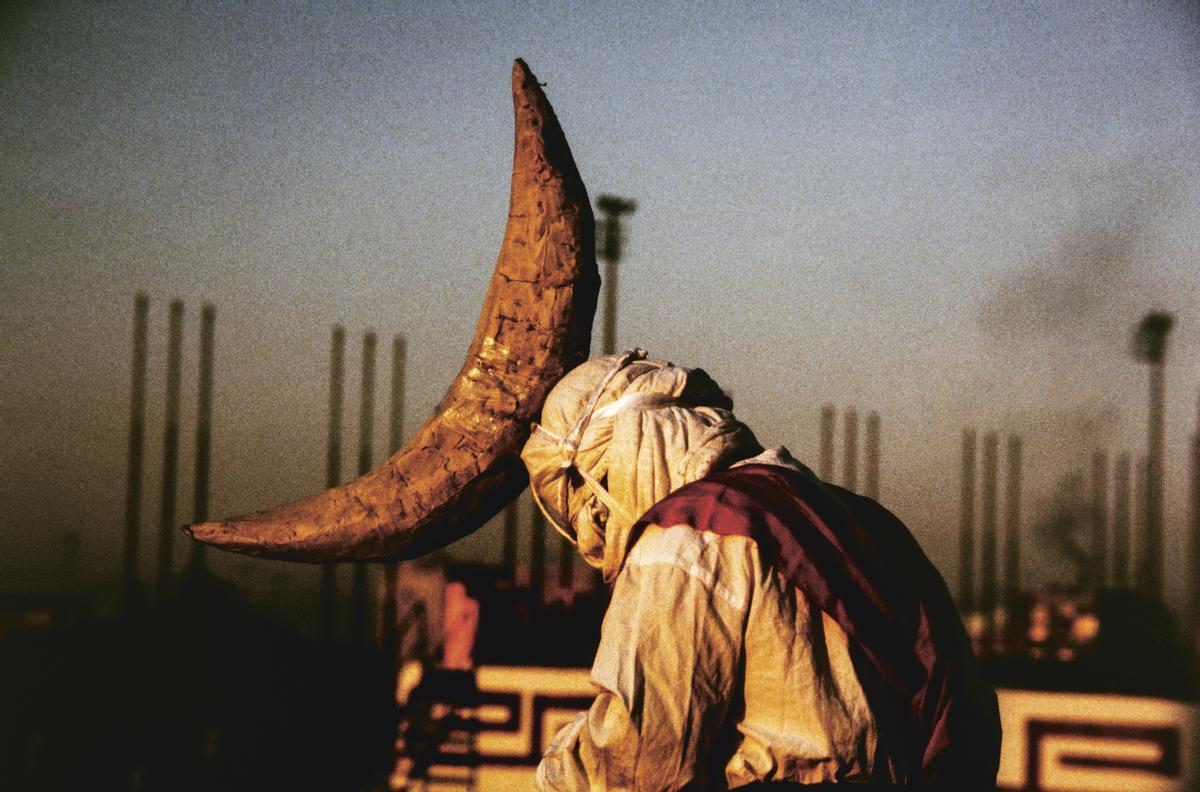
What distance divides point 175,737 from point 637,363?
1345 cm

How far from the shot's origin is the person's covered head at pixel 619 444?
270 centimetres

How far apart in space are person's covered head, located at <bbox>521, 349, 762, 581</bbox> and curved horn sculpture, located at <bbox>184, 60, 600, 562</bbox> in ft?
0.33

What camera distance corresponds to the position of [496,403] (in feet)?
9.98

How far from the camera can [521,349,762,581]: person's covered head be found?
2695mm

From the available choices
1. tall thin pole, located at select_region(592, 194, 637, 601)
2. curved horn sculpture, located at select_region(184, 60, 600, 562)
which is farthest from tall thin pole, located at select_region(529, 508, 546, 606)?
curved horn sculpture, located at select_region(184, 60, 600, 562)

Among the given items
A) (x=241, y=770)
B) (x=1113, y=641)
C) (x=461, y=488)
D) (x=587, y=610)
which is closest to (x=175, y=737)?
(x=241, y=770)

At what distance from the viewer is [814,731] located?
2.31 meters

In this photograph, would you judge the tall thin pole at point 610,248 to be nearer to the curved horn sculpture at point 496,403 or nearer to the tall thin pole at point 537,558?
the tall thin pole at point 537,558

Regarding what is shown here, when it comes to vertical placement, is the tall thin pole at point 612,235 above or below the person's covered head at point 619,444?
above

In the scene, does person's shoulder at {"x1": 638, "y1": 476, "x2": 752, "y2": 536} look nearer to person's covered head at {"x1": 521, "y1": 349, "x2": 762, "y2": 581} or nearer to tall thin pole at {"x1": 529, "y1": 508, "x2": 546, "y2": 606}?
person's covered head at {"x1": 521, "y1": 349, "x2": 762, "y2": 581}

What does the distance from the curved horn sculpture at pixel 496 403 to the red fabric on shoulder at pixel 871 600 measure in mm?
625

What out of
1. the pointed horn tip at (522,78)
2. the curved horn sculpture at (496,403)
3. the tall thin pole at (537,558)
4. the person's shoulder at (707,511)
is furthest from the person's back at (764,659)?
the tall thin pole at (537,558)

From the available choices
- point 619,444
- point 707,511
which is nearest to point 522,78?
point 619,444

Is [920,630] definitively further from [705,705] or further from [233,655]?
[233,655]
